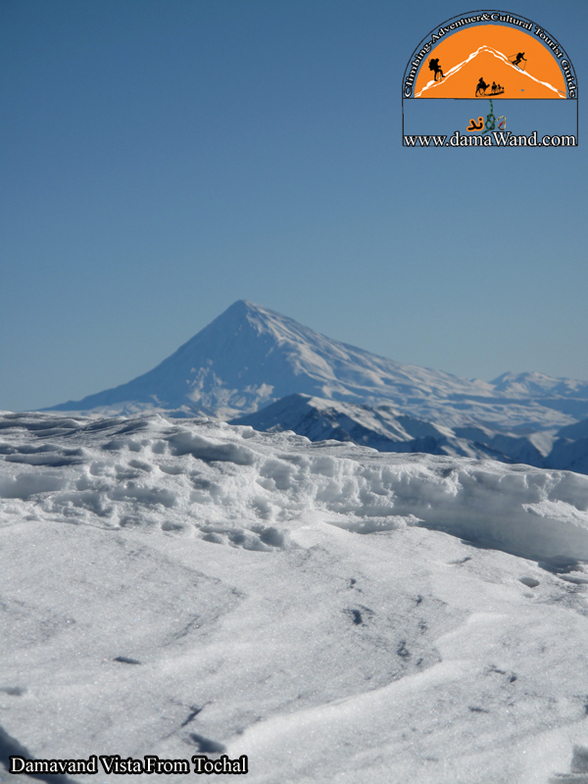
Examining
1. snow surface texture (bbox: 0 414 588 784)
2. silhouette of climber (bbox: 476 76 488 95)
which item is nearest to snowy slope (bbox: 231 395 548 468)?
silhouette of climber (bbox: 476 76 488 95)

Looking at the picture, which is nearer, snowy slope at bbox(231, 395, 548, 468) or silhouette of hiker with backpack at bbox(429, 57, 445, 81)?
silhouette of hiker with backpack at bbox(429, 57, 445, 81)

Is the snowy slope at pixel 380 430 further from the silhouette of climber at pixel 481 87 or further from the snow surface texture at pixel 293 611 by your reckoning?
the snow surface texture at pixel 293 611

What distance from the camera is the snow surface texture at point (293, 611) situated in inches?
126

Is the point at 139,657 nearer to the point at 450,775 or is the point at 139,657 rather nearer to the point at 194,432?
the point at 450,775

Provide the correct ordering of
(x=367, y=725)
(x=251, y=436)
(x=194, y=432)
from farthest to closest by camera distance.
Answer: (x=251, y=436), (x=194, y=432), (x=367, y=725)

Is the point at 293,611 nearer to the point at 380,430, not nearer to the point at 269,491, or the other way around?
the point at 269,491

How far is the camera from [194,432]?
25.0ft

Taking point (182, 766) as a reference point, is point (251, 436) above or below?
above

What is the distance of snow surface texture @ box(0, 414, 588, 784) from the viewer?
3.19 metres

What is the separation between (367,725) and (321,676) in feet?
1.53

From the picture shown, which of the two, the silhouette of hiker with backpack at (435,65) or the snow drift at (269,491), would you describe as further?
the silhouette of hiker with backpack at (435,65)

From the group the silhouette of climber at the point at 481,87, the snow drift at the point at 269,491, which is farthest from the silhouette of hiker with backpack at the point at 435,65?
the snow drift at the point at 269,491

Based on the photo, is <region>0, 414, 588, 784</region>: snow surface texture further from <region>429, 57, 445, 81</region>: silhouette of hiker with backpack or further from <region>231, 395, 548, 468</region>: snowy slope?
<region>231, 395, 548, 468</region>: snowy slope

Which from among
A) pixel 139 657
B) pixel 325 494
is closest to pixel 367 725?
pixel 139 657
